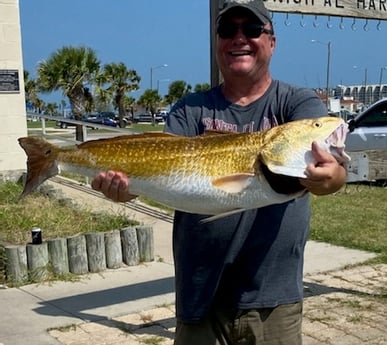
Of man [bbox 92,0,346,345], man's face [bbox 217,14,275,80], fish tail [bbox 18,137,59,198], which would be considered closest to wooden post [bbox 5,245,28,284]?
fish tail [bbox 18,137,59,198]

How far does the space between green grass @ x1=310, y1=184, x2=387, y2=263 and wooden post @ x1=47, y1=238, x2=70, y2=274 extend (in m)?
3.24

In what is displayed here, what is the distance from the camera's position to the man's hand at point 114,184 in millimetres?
2398

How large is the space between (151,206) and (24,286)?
4274 millimetres

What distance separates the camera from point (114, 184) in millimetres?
2406

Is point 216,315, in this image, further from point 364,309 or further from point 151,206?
point 151,206

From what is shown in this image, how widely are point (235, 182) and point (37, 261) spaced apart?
404 centimetres

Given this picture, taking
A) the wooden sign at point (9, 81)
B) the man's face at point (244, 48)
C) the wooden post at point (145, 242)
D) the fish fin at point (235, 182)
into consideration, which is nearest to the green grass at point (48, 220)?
the wooden post at point (145, 242)

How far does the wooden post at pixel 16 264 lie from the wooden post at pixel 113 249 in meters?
0.83

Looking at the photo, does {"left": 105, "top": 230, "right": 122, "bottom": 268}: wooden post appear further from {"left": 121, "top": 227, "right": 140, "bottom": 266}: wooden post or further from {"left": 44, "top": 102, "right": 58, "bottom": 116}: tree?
{"left": 44, "top": 102, "right": 58, "bottom": 116}: tree

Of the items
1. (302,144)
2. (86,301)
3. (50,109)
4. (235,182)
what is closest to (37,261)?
(86,301)

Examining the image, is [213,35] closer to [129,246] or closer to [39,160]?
[39,160]

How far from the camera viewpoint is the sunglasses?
8.23 feet

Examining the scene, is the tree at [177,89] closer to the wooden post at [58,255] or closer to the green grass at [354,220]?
the green grass at [354,220]

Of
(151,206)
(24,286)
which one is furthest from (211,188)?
(151,206)
